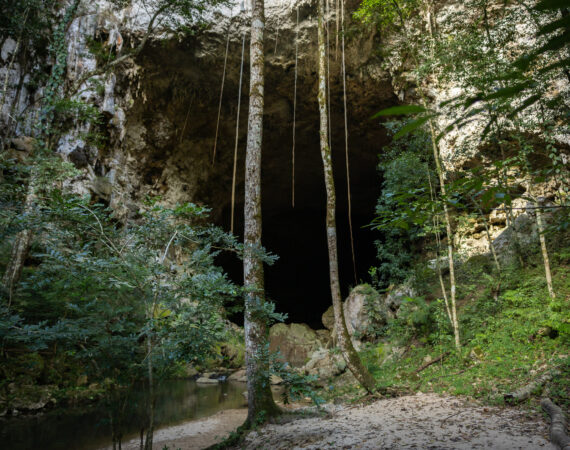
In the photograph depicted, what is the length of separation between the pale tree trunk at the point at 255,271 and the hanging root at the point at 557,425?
2712mm

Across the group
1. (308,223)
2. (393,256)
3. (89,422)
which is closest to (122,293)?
(89,422)

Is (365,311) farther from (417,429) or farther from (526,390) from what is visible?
(417,429)

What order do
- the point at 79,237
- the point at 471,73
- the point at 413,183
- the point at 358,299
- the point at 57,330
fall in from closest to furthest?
the point at 57,330 < the point at 79,237 < the point at 471,73 < the point at 413,183 < the point at 358,299

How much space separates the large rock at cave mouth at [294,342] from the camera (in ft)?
43.5

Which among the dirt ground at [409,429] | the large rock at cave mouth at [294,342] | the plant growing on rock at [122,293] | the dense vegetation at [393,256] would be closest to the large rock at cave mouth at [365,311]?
the dense vegetation at [393,256]

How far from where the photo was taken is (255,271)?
15.2 feet

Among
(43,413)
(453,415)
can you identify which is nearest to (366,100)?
(453,415)

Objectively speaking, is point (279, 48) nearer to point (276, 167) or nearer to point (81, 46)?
point (276, 167)

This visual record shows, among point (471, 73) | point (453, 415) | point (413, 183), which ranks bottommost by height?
point (453, 415)

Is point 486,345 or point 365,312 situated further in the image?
point 365,312

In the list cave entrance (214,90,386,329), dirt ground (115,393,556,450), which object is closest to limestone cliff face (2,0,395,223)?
cave entrance (214,90,386,329)

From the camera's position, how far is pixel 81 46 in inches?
433

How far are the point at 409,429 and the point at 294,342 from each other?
10.8m

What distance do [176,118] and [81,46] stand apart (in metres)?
3.69
